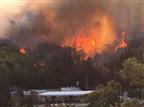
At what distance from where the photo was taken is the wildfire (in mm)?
7711

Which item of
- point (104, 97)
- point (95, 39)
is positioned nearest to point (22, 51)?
point (95, 39)

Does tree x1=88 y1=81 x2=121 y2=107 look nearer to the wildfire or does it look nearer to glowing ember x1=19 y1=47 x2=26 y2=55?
the wildfire

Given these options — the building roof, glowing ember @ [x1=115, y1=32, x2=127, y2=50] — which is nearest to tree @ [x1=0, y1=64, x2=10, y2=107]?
the building roof

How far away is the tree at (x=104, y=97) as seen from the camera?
20.8ft

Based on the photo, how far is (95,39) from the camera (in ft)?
26.4

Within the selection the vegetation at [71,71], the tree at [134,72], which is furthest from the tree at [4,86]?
the tree at [134,72]

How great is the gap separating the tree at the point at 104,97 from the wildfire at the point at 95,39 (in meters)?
1.19

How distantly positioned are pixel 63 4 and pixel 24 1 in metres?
0.87

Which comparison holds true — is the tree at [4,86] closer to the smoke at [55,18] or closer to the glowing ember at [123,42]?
the smoke at [55,18]

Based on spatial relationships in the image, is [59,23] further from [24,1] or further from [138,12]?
[138,12]

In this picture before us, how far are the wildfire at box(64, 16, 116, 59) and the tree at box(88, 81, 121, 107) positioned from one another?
1.19 meters

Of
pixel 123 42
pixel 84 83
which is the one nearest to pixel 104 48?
pixel 123 42

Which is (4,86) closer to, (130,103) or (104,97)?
(104,97)

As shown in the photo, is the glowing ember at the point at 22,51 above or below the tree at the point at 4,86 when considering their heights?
above
